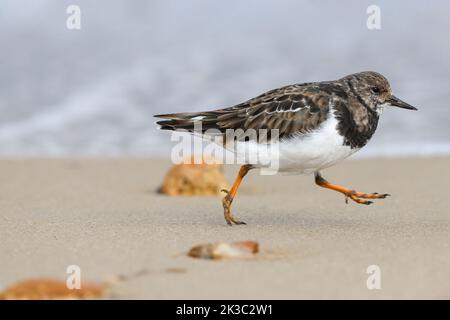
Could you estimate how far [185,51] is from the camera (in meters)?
13.1

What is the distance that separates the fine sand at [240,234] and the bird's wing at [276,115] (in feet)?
2.20

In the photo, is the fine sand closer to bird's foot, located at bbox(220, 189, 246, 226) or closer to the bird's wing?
bird's foot, located at bbox(220, 189, 246, 226)

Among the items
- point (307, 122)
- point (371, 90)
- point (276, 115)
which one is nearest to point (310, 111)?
point (307, 122)

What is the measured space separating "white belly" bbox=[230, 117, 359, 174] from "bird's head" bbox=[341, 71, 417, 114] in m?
0.43

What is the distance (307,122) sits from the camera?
15.6 ft

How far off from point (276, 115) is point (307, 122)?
25 cm

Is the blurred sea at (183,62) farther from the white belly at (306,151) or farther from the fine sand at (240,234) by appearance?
the white belly at (306,151)

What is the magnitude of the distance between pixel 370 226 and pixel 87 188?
10.1 feet

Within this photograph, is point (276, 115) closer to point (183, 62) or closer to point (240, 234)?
point (240, 234)

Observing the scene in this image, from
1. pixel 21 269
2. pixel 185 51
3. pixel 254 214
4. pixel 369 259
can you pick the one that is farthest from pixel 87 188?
pixel 185 51

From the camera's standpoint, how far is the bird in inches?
185

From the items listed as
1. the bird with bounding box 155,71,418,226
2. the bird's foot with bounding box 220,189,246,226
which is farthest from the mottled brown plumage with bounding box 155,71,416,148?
the bird's foot with bounding box 220,189,246,226
